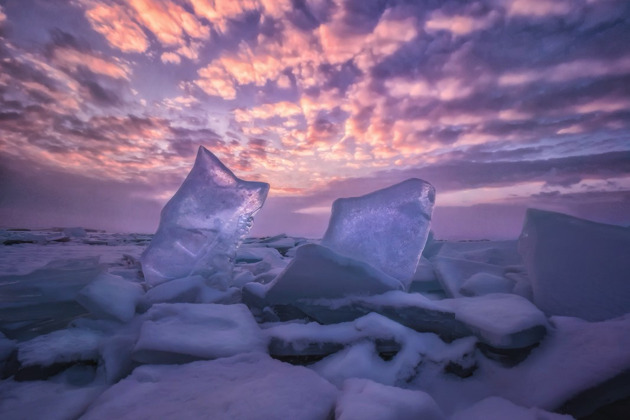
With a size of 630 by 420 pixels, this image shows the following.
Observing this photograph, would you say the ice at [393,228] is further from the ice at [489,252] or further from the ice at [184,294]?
the ice at [489,252]

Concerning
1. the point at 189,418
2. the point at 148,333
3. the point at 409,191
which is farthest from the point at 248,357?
the point at 409,191

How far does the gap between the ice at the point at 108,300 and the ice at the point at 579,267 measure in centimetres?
282

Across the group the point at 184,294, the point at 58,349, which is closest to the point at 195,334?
the point at 58,349

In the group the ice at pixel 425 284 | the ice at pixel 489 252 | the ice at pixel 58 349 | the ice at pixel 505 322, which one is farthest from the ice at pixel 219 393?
the ice at pixel 489 252

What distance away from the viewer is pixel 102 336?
1.58m

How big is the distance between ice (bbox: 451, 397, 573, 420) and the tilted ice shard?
2296 millimetres

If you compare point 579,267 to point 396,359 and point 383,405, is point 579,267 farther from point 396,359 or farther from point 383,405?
point 383,405

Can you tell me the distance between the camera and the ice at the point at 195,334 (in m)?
1.18

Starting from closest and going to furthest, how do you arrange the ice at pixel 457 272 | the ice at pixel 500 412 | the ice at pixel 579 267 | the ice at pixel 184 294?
1. the ice at pixel 500 412
2. the ice at pixel 579 267
3. the ice at pixel 184 294
4. the ice at pixel 457 272

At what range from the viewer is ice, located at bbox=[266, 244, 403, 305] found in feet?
5.83

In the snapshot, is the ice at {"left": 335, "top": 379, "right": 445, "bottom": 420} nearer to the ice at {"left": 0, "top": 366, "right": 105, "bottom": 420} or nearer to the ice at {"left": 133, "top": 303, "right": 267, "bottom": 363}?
the ice at {"left": 133, "top": 303, "right": 267, "bottom": 363}

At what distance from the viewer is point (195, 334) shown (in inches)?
54.3

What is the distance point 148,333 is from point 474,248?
397cm

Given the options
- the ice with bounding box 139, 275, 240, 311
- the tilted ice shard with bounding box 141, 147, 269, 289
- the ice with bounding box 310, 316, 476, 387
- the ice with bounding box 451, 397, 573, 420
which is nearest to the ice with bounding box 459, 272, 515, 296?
the ice with bounding box 310, 316, 476, 387
